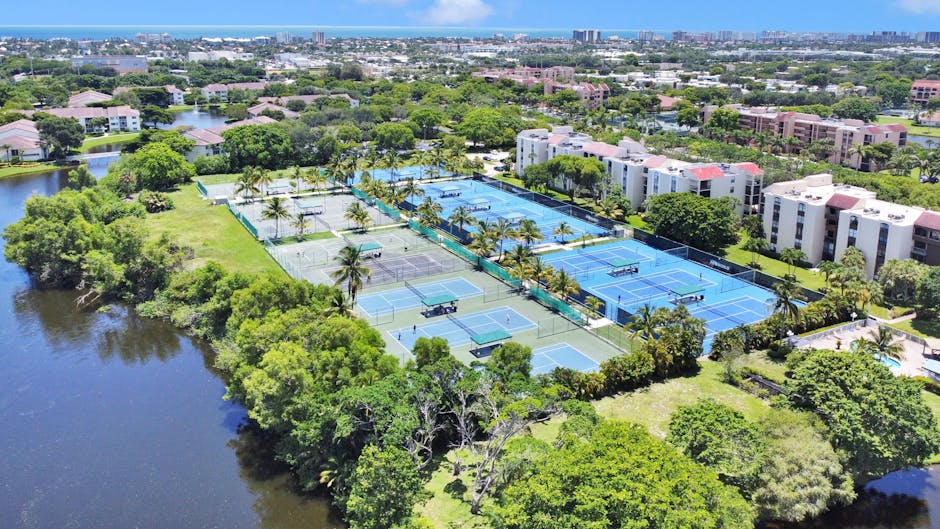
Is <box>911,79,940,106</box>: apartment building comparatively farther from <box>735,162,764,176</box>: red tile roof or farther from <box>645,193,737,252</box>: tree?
<box>645,193,737,252</box>: tree

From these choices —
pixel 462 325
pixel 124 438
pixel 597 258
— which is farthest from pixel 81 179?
pixel 597 258

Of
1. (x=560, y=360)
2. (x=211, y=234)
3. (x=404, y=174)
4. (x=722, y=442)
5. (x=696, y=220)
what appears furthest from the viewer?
(x=404, y=174)

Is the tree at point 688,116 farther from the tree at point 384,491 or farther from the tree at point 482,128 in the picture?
the tree at point 384,491

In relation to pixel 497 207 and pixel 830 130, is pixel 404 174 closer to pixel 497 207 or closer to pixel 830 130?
pixel 497 207

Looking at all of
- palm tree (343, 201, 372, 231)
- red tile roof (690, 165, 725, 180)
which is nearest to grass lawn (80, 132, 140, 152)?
palm tree (343, 201, 372, 231)

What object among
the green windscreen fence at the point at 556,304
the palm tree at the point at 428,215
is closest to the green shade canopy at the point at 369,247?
the palm tree at the point at 428,215

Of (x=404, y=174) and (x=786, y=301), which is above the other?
(x=404, y=174)
